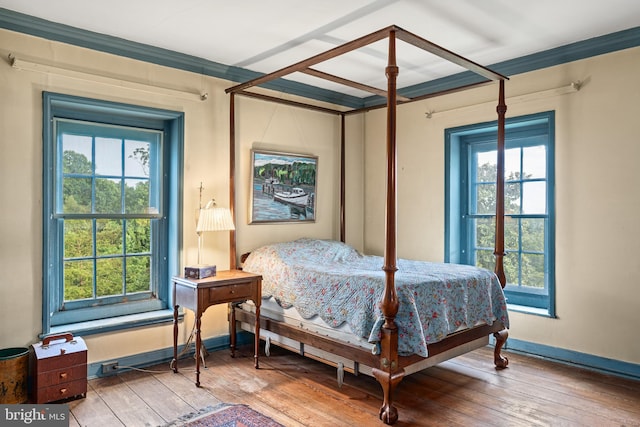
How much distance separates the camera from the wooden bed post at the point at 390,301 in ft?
9.01

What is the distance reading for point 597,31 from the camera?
3.47 meters

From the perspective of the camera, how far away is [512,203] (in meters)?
4.38

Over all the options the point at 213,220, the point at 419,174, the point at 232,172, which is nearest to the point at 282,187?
the point at 232,172

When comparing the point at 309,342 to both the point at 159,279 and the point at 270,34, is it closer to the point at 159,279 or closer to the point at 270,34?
the point at 159,279

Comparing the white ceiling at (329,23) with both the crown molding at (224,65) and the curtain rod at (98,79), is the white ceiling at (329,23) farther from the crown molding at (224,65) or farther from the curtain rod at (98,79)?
the curtain rod at (98,79)

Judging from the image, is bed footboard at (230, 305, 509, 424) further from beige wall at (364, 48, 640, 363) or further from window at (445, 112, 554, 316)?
window at (445, 112, 554, 316)

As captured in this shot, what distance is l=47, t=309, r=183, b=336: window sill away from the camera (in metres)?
3.43

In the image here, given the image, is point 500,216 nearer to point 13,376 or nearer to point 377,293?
point 377,293

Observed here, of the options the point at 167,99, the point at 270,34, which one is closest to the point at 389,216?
the point at 270,34

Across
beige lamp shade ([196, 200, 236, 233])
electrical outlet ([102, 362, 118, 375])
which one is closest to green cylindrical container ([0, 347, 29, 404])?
electrical outlet ([102, 362, 118, 375])

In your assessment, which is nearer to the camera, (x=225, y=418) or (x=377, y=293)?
(x=225, y=418)

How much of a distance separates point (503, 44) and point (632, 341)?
2557 millimetres

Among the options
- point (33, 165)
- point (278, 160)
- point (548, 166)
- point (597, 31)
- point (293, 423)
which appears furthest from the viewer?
point (278, 160)

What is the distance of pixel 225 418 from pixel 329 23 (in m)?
2.78
